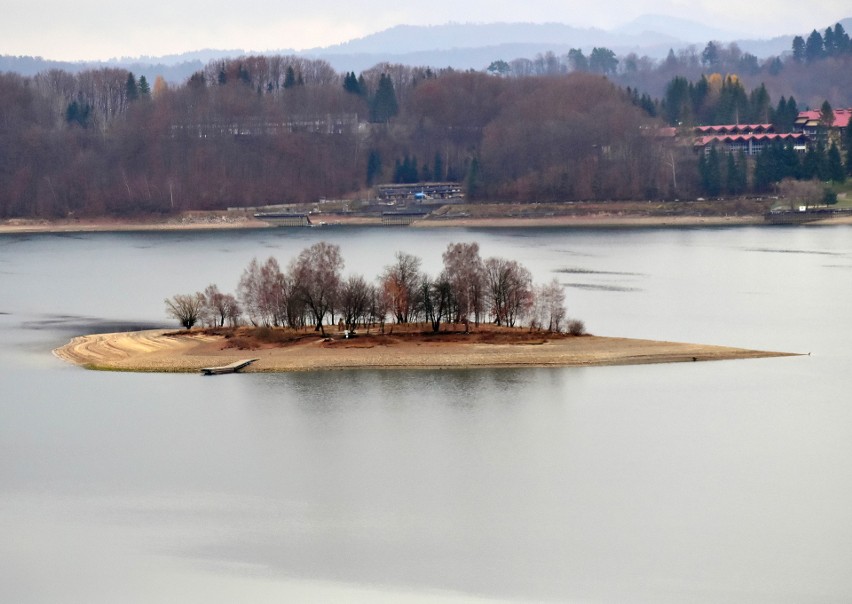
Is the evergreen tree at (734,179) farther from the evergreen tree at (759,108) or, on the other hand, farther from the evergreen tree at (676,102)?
the evergreen tree at (759,108)

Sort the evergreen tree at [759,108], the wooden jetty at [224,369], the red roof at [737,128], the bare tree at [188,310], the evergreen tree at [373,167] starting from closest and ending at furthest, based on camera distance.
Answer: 1. the wooden jetty at [224,369]
2. the bare tree at [188,310]
3. the red roof at [737,128]
4. the evergreen tree at [759,108]
5. the evergreen tree at [373,167]

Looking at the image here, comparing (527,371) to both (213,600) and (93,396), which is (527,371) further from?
(213,600)

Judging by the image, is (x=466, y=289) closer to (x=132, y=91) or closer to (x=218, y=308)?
(x=218, y=308)

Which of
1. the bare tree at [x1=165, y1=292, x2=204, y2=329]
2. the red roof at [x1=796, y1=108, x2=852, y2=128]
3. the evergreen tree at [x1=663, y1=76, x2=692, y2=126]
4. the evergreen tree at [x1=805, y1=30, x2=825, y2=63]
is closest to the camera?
the bare tree at [x1=165, y1=292, x2=204, y2=329]

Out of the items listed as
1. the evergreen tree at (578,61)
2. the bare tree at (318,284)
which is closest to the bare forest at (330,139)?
the bare tree at (318,284)

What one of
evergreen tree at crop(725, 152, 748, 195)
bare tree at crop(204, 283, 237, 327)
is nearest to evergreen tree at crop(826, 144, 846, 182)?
evergreen tree at crop(725, 152, 748, 195)

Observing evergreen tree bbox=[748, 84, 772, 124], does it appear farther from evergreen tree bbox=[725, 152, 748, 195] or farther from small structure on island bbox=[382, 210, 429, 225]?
small structure on island bbox=[382, 210, 429, 225]
